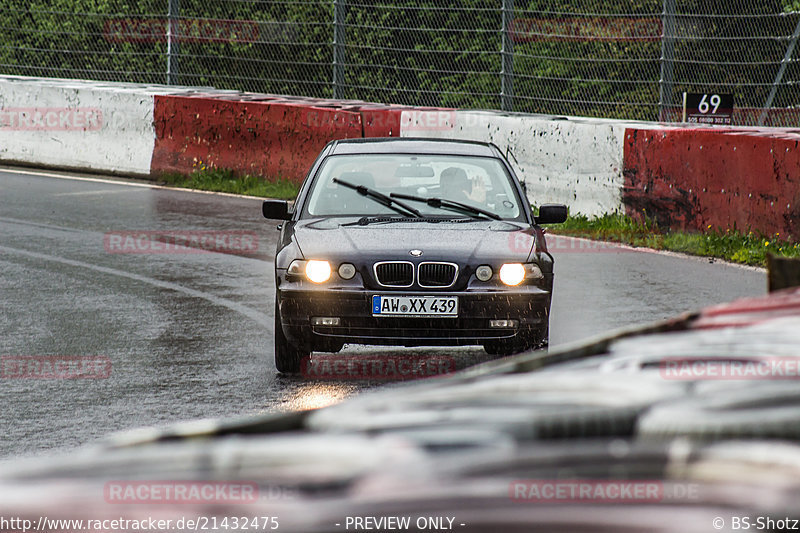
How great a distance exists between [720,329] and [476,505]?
78cm

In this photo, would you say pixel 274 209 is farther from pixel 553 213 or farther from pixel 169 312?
pixel 553 213

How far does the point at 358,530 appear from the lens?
5.34 feet

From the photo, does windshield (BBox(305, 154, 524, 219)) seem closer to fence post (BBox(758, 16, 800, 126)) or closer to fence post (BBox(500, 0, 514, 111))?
fence post (BBox(500, 0, 514, 111))

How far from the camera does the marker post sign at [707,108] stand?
49.2ft

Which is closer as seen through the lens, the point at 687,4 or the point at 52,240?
the point at 52,240

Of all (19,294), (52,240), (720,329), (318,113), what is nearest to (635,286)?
(19,294)

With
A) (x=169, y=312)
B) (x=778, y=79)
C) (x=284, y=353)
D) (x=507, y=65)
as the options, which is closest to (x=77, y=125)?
(x=507, y=65)

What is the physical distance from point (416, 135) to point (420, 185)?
7046 mm

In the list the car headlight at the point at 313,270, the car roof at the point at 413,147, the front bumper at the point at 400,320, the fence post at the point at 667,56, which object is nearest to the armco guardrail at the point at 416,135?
the fence post at the point at 667,56

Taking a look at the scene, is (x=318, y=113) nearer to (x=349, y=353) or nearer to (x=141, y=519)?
(x=349, y=353)

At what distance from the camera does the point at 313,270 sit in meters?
7.62

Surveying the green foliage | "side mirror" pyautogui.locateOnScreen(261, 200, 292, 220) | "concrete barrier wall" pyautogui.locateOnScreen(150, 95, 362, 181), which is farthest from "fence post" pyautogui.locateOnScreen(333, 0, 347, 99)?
"side mirror" pyautogui.locateOnScreen(261, 200, 292, 220)

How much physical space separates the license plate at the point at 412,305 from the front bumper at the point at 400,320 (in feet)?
0.08

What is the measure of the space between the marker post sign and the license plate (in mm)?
8261
